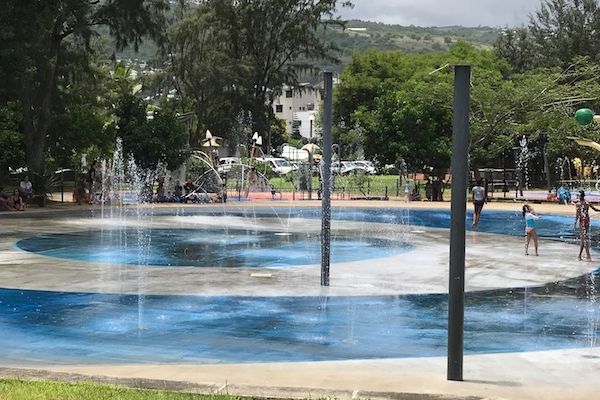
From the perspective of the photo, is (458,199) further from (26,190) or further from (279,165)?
(279,165)

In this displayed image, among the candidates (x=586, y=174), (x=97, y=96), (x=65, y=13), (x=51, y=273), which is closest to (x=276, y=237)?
(x=51, y=273)

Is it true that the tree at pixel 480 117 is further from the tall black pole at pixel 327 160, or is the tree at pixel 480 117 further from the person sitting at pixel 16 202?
the tall black pole at pixel 327 160

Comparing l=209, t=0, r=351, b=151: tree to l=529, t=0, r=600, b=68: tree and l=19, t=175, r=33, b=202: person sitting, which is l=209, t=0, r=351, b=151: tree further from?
l=19, t=175, r=33, b=202: person sitting

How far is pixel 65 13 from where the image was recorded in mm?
33125

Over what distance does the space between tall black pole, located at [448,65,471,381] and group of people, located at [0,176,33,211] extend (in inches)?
1035

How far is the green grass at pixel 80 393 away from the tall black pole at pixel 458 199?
224 cm

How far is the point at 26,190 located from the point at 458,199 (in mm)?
28075

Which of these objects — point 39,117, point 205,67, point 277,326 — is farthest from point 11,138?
point 205,67

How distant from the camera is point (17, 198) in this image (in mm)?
30875

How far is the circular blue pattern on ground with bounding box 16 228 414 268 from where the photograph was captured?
17.3 metres

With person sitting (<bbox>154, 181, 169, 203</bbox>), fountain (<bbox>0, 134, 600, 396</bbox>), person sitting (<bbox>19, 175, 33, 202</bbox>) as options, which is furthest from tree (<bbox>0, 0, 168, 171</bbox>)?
fountain (<bbox>0, 134, 600, 396</bbox>)

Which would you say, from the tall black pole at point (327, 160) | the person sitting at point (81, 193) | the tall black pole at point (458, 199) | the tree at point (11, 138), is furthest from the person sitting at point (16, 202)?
the tall black pole at point (458, 199)

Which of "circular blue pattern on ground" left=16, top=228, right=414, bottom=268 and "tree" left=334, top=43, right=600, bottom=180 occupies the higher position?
"tree" left=334, top=43, right=600, bottom=180

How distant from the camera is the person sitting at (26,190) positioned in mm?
32250
